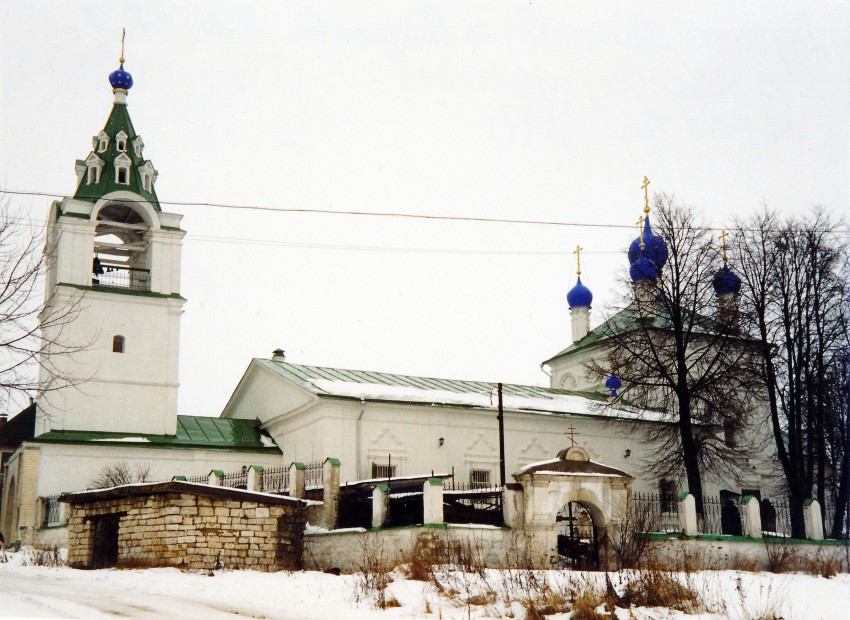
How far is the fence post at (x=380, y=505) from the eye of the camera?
63.9 ft

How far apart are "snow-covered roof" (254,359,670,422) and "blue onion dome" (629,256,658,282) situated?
3908mm

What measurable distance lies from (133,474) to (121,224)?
8.05 metres

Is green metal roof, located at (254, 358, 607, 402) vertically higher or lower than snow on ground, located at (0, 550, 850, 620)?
higher

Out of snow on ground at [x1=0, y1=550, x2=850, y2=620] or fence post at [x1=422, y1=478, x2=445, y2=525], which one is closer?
snow on ground at [x1=0, y1=550, x2=850, y2=620]

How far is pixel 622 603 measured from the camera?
42.5ft

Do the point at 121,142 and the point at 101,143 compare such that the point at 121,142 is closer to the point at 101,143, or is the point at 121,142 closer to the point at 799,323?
the point at 101,143

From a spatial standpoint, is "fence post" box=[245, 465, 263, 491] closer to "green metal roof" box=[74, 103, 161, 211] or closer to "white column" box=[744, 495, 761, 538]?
"green metal roof" box=[74, 103, 161, 211]

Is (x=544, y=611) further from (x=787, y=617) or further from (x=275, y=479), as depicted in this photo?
(x=275, y=479)

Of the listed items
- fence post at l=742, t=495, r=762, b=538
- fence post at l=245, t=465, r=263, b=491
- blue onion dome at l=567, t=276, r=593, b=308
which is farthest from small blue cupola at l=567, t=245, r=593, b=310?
fence post at l=245, t=465, r=263, b=491

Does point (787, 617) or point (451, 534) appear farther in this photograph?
point (451, 534)

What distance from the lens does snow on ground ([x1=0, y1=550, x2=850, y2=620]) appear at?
484 inches

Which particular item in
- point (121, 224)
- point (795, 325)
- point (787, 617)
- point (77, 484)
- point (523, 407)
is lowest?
point (787, 617)

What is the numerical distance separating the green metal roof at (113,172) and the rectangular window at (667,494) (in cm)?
1878

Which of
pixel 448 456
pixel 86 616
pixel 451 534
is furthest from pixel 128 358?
pixel 86 616
